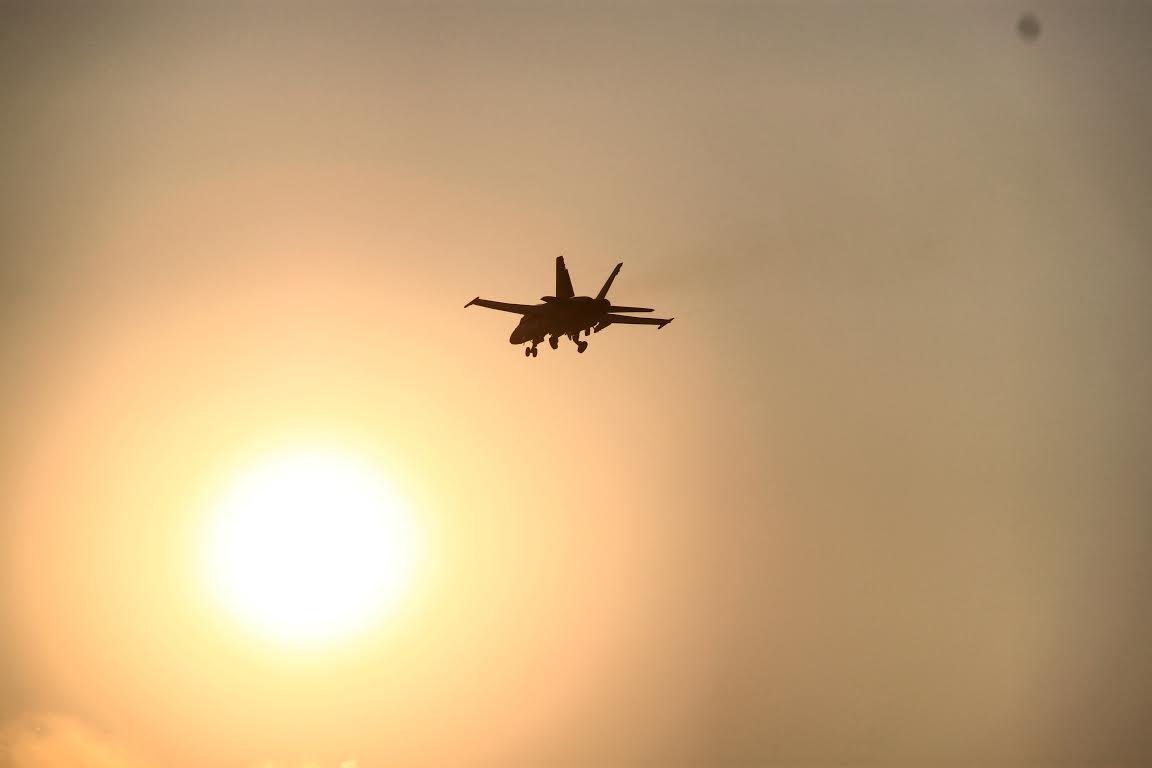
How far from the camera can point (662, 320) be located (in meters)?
72.7

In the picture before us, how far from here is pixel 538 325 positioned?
72188 mm

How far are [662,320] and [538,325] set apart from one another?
893 centimetres

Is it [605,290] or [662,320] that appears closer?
[605,290]

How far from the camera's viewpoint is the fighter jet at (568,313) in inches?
2638

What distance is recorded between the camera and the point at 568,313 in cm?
6762

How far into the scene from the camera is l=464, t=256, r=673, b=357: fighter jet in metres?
67.0

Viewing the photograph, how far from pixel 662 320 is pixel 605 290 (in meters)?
6.55

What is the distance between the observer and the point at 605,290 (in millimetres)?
68000

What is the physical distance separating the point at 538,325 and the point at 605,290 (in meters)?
6.62
